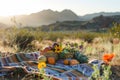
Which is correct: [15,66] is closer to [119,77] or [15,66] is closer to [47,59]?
[47,59]

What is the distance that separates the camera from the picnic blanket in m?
6.58

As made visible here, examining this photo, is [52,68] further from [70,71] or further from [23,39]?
[23,39]

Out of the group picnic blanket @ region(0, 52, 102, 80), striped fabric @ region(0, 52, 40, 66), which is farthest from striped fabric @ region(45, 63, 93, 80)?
striped fabric @ region(0, 52, 40, 66)

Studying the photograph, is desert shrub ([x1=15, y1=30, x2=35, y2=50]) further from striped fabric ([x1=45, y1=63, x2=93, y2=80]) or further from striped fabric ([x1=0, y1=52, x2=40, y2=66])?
striped fabric ([x1=45, y1=63, x2=93, y2=80])

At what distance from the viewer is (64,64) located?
24.8 feet

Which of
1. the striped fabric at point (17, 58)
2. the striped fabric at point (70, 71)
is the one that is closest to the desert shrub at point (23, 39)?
the striped fabric at point (17, 58)

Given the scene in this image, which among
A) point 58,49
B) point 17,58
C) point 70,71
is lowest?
point 70,71

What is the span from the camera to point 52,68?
6.96 meters

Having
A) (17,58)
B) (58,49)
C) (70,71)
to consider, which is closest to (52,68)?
(70,71)

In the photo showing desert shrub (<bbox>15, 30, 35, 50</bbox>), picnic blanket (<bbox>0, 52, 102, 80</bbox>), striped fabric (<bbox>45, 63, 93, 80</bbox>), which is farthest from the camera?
desert shrub (<bbox>15, 30, 35, 50</bbox>)

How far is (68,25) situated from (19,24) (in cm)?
5811

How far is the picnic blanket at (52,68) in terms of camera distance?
21.6 ft

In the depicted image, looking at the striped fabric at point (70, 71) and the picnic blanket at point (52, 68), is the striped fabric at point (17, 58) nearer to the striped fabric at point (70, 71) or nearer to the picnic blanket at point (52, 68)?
the picnic blanket at point (52, 68)

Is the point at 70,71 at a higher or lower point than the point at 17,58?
lower
